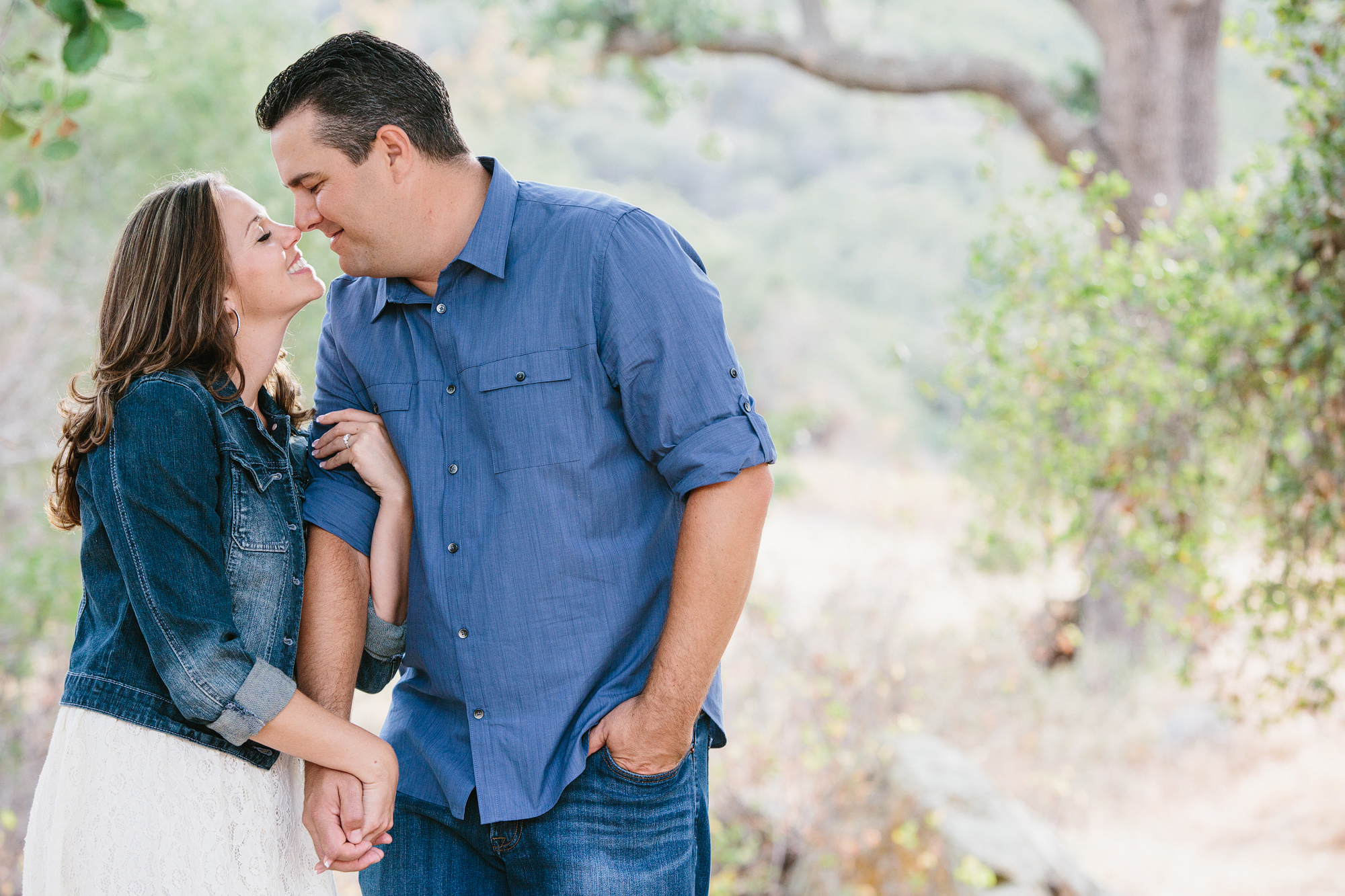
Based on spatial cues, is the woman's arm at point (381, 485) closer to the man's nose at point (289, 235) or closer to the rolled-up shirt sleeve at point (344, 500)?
the rolled-up shirt sleeve at point (344, 500)

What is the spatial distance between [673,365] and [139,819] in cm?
102

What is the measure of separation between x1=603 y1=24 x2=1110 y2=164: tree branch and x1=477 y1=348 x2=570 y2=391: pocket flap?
6477 millimetres

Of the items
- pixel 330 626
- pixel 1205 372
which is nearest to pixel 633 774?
pixel 330 626

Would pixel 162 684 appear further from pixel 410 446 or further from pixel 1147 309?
pixel 1147 309

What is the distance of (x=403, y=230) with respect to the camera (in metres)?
1.85

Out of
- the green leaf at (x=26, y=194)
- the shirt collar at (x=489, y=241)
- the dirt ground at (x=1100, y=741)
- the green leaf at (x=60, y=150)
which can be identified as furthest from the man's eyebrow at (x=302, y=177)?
the dirt ground at (x=1100, y=741)

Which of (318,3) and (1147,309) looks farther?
(318,3)

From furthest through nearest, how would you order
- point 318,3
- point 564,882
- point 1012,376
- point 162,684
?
point 318,3 < point 1012,376 < point 564,882 < point 162,684

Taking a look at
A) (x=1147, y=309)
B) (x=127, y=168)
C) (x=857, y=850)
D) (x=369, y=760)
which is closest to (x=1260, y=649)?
(x=1147, y=309)

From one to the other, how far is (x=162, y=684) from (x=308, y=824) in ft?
1.10

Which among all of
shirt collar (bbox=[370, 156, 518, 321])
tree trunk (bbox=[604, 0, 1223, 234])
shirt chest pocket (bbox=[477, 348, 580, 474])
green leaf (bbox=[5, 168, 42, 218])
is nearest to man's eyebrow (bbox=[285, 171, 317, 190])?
shirt collar (bbox=[370, 156, 518, 321])

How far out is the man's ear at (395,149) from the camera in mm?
1811

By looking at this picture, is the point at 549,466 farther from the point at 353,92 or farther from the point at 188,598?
the point at 353,92

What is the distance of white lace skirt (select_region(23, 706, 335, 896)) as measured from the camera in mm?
1593
